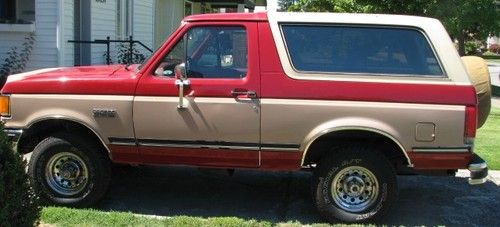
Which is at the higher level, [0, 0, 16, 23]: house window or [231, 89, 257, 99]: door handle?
[0, 0, 16, 23]: house window

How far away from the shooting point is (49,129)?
5.86 meters

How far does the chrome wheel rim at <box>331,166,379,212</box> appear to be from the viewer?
17.9 feet

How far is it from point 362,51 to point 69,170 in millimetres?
2789

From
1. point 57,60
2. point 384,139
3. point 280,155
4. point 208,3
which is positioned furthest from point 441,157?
point 208,3

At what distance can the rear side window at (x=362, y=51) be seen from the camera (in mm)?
5371

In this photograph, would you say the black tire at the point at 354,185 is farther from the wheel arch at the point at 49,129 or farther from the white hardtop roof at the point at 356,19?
the wheel arch at the point at 49,129

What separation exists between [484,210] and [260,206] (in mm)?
2136

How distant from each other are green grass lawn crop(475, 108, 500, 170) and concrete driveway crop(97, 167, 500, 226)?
1.06 metres

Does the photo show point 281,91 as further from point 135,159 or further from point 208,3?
point 208,3

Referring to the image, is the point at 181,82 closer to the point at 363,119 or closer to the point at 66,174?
the point at 66,174

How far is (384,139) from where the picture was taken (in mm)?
5441

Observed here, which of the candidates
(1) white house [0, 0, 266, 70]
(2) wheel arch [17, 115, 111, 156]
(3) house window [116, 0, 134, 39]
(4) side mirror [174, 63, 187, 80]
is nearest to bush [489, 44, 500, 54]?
(1) white house [0, 0, 266, 70]

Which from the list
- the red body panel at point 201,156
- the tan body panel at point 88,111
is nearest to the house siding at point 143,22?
the tan body panel at point 88,111

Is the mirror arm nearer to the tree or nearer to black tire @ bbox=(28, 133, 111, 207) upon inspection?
black tire @ bbox=(28, 133, 111, 207)
